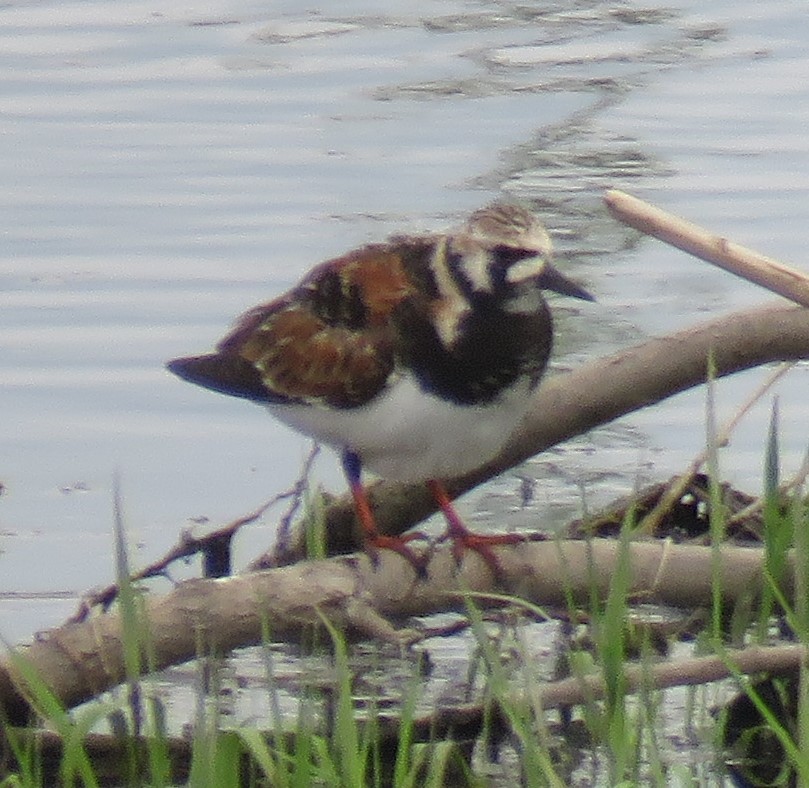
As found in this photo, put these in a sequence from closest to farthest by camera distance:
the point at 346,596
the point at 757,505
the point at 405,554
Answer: the point at 346,596
the point at 405,554
the point at 757,505

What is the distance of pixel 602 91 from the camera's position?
9.59 m

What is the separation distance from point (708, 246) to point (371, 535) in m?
1.08

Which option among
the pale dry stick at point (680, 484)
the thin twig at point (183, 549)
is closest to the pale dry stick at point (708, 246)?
the pale dry stick at point (680, 484)

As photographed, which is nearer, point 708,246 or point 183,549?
point 708,246

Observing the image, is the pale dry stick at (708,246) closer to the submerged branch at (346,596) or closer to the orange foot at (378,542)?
the submerged branch at (346,596)

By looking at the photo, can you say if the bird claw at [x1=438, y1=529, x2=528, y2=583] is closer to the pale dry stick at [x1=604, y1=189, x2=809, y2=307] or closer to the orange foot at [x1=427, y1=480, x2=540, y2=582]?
the orange foot at [x1=427, y1=480, x2=540, y2=582]

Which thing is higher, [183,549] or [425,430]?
[425,430]

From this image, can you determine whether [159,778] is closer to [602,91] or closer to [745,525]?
[745,525]

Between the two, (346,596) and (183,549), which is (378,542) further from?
(183,549)

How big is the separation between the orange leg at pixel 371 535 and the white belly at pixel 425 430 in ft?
0.30

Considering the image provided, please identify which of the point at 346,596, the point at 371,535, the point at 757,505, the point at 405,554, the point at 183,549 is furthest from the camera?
the point at 757,505

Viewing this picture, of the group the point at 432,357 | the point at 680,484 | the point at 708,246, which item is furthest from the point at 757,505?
the point at 708,246

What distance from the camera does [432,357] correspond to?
4879 mm

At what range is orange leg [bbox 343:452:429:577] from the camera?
4.81 metres
